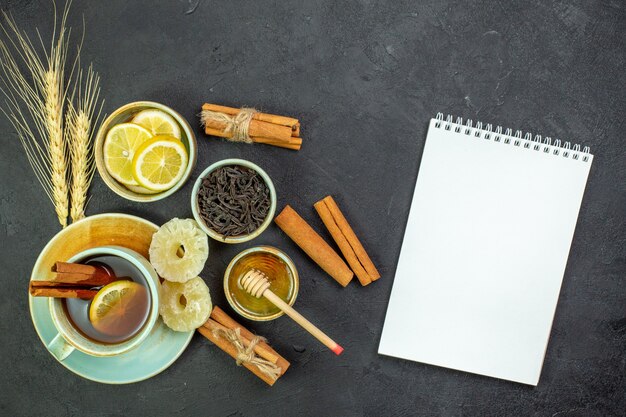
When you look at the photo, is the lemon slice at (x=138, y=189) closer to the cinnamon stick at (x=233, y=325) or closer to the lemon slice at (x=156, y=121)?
the lemon slice at (x=156, y=121)

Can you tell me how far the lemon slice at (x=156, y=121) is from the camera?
66.3 inches

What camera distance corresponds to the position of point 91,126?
1.80 meters

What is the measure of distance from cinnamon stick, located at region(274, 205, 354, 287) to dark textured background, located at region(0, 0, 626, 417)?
2.4 inches

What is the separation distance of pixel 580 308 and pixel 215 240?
1187 mm

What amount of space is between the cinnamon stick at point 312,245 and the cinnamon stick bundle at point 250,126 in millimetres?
217

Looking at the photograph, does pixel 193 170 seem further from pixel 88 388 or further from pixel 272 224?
pixel 88 388

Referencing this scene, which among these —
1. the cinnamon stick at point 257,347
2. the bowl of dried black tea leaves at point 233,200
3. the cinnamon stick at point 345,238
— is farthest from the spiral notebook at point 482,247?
the bowl of dried black tea leaves at point 233,200

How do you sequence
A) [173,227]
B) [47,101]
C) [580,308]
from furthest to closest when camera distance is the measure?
[580,308]
[47,101]
[173,227]

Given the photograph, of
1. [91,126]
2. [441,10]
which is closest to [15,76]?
[91,126]

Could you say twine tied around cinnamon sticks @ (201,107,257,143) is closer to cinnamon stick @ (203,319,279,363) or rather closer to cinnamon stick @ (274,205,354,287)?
cinnamon stick @ (274,205,354,287)

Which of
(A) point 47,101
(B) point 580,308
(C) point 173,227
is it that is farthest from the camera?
(B) point 580,308

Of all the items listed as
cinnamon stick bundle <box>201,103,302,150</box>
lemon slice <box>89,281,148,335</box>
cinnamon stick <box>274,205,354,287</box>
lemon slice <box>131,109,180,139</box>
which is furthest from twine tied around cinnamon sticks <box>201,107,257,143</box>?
lemon slice <box>89,281,148,335</box>

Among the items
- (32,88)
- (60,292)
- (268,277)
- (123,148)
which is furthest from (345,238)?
(32,88)

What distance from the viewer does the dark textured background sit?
1.80 m
